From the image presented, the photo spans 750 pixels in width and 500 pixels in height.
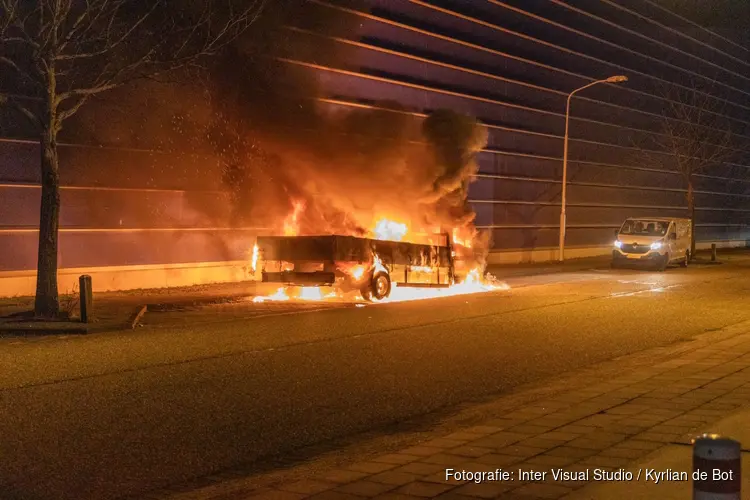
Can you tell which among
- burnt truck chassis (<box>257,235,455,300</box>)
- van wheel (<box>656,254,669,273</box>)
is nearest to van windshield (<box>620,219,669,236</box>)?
van wheel (<box>656,254,669,273</box>)

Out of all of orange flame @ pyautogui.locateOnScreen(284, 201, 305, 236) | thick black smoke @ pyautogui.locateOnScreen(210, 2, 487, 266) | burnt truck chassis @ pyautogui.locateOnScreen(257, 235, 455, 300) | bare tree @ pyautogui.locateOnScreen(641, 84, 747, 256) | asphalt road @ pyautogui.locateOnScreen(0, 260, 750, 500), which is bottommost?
asphalt road @ pyautogui.locateOnScreen(0, 260, 750, 500)

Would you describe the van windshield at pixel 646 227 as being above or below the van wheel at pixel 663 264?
above

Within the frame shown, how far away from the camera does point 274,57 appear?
23781 mm

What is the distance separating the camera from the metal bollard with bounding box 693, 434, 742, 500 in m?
3.41

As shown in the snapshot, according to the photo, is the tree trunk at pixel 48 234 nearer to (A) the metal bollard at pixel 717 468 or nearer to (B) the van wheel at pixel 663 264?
(A) the metal bollard at pixel 717 468

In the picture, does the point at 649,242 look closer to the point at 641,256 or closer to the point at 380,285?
the point at 641,256

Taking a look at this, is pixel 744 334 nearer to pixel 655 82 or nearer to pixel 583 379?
pixel 583 379

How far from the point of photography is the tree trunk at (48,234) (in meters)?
15.5

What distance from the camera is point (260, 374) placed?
10.3 meters

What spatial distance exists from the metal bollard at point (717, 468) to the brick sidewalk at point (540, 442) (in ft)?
6.09

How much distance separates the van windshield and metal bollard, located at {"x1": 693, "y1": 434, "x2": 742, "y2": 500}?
28280mm

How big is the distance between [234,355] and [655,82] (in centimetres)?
4126

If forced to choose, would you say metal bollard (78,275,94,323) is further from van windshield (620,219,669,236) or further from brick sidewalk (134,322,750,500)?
van windshield (620,219,669,236)


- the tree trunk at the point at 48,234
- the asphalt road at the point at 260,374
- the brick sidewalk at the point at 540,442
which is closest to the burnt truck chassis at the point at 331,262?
the asphalt road at the point at 260,374
